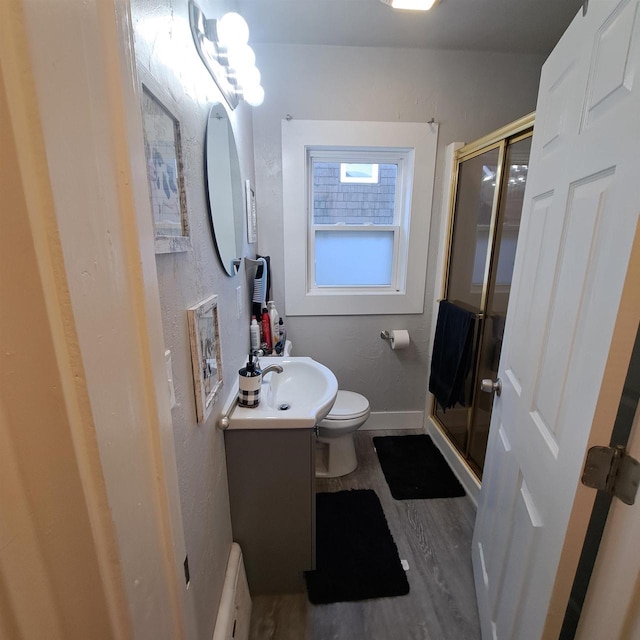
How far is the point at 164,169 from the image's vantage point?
633 mm

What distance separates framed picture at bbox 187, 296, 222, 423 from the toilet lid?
0.91m

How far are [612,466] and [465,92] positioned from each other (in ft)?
6.95

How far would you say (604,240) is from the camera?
2.00 feet

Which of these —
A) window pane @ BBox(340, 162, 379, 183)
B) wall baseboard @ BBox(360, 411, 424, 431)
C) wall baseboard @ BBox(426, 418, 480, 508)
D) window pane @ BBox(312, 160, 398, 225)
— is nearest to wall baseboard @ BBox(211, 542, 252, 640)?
wall baseboard @ BBox(426, 418, 480, 508)

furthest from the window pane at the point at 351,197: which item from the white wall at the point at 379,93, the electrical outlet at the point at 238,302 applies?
the electrical outlet at the point at 238,302

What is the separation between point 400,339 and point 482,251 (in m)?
0.73

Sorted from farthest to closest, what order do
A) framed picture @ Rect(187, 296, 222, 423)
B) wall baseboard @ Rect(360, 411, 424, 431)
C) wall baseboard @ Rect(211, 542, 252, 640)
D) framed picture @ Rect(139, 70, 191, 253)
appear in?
wall baseboard @ Rect(360, 411, 424, 431), wall baseboard @ Rect(211, 542, 252, 640), framed picture @ Rect(187, 296, 222, 423), framed picture @ Rect(139, 70, 191, 253)

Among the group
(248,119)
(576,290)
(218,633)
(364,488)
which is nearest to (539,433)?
(576,290)

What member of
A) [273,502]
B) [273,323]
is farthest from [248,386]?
[273,323]

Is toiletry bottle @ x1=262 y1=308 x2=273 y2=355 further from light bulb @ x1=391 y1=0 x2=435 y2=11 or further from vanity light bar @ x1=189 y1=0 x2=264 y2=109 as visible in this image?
light bulb @ x1=391 y1=0 x2=435 y2=11

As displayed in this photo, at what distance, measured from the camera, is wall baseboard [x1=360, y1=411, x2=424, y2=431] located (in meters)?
2.38

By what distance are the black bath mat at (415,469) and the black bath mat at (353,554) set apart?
20 centimetres

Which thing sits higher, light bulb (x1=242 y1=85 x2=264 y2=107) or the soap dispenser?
light bulb (x1=242 y1=85 x2=264 y2=107)

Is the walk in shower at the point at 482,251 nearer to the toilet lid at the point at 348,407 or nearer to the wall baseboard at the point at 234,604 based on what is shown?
the toilet lid at the point at 348,407
